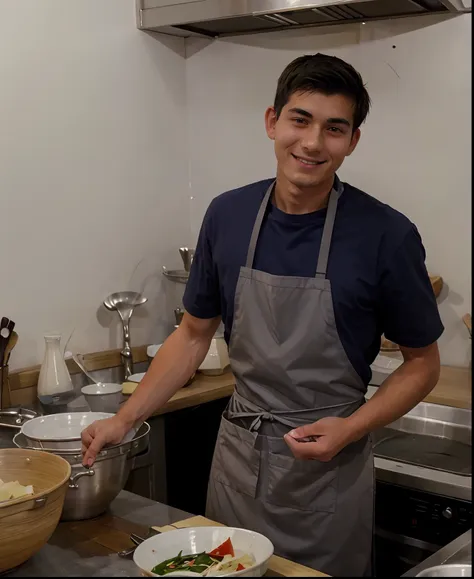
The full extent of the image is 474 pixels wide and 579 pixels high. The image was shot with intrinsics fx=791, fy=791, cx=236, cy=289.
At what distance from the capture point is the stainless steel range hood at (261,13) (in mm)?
2314

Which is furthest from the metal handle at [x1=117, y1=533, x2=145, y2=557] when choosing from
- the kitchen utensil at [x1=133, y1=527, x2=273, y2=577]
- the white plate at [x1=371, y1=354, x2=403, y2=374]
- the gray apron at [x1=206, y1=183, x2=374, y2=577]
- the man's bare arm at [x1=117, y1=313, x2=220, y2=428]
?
the white plate at [x1=371, y1=354, x2=403, y2=374]

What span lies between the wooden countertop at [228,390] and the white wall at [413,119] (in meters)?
0.12

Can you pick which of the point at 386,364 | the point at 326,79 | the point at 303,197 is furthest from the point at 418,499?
the point at 326,79

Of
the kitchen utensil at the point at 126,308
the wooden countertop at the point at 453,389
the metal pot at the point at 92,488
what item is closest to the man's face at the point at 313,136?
the metal pot at the point at 92,488

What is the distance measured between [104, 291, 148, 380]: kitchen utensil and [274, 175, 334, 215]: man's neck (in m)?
1.12

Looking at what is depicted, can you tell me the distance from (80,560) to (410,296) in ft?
2.41

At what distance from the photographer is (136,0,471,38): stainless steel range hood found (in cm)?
231

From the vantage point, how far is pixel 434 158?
7.99 ft

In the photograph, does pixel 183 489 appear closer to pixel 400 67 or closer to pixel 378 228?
pixel 378 228

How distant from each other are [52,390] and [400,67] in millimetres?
1433

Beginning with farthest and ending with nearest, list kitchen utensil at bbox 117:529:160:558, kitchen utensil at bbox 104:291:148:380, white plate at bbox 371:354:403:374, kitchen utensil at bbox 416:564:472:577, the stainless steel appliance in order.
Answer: kitchen utensil at bbox 104:291:148:380, white plate at bbox 371:354:403:374, the stainless steel appliance, kitchen utensil at bbox 117:529:160:558, kitchen utensil at bbox 416:564:472:577

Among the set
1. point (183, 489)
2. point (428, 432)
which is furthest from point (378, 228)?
point (183, 489)

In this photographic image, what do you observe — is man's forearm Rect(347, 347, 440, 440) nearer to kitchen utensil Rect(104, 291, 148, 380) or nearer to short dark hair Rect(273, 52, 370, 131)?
short dark hair Rect(273, 52, 370, 131)

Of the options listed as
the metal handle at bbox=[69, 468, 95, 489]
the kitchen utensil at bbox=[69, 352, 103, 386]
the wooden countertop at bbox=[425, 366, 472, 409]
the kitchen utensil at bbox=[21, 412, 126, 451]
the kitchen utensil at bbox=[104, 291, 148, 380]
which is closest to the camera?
the metal handle at bbox=[69, 468, 95, 489]
